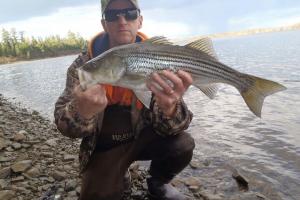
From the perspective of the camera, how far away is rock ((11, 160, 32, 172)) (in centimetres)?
729

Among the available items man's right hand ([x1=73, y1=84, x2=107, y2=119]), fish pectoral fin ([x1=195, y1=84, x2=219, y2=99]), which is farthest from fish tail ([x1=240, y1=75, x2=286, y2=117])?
man's right hand ([x1=73, y1=84, x2=107, y2=119])

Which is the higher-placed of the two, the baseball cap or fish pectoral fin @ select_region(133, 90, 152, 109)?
the baseball cap

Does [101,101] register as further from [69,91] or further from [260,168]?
[260,168]

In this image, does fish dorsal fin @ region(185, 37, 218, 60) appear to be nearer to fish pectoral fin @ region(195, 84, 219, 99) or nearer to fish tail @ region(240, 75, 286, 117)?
fish pectoral fin @ region(195, 84, 219, 99)

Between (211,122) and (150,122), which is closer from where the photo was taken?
(150,122)

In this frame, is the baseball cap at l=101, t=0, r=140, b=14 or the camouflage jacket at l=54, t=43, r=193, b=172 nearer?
the camouflage jacket at l=54, t=43, r=193, b=172

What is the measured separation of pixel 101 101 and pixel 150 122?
1781mm

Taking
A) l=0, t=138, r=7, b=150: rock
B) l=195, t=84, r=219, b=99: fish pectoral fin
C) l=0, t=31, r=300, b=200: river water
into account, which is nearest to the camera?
l=195, t=84, r=219, b=99: fish pectoral fin

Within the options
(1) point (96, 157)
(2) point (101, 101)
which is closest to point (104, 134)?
(1) point (96, 157)

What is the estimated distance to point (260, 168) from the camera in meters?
8.13

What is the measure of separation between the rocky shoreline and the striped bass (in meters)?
2.60

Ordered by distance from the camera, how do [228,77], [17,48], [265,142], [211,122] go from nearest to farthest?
1. [228,77]
2. [265,142]
3. [211,122]
4. [17,48]

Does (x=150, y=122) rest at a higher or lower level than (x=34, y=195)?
higher

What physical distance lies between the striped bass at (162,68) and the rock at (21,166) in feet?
13.0
